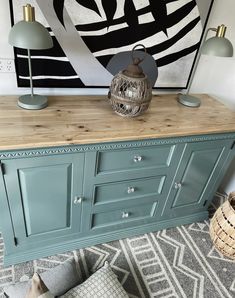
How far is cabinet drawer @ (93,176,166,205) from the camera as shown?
1.32 meters

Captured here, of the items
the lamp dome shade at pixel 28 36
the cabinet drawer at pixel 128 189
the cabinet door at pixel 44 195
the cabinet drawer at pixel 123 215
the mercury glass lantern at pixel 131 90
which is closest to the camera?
the lamp dome shade at pixel 28 36

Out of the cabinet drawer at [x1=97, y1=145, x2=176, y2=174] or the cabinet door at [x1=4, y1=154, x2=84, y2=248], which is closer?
the cabinet door at [x1=4, y1=154, x2=84, y2=248]

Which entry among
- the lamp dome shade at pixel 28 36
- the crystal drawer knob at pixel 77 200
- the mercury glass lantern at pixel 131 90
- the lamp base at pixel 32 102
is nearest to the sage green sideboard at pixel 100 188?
the crystal drawer knob at pixel 77 200

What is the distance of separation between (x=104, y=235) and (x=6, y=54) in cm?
121

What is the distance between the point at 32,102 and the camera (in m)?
1.21

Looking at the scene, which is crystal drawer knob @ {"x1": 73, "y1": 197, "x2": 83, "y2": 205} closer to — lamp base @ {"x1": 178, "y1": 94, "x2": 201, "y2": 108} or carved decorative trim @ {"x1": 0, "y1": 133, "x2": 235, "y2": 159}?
carved decorative trim @ {"x1": 0, "y1": 133, "x2": 235, "y2": 159}

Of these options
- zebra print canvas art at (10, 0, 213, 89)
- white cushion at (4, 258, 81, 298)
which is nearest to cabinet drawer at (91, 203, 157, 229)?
white cushion at (4, 258, 81, 298)

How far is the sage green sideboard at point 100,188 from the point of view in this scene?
3.61 ft

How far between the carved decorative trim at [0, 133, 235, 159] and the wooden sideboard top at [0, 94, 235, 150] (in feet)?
0.15

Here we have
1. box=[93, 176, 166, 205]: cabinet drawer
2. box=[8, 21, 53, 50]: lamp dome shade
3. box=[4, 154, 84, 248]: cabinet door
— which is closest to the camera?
box=[8, 21, 53, 50]: lamp dome shade

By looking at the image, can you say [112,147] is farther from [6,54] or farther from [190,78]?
[190,78]

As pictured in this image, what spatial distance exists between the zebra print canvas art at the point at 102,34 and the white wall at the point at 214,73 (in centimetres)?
5

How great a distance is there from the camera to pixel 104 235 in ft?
5.04

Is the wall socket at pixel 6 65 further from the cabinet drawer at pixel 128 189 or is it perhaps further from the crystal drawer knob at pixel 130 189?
the crystal drawer knob at pixel 130 189
